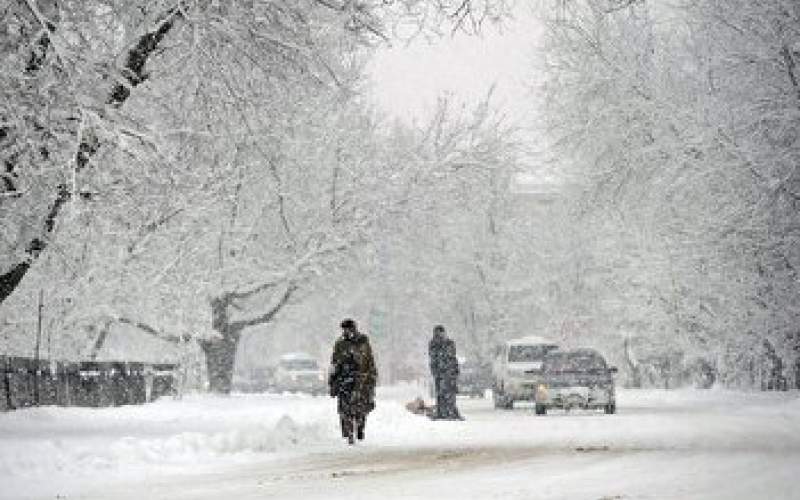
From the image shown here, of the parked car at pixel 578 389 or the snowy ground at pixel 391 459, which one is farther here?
the parked car at pixel 578 389

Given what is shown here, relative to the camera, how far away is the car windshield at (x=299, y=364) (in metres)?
67.9

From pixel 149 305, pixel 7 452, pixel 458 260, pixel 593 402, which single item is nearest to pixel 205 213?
pixel 149 305

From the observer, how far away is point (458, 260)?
76250 mm

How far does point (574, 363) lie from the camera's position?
119 feet

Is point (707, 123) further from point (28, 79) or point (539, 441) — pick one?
point (28, 79)

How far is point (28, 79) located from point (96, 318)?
65.0 feet

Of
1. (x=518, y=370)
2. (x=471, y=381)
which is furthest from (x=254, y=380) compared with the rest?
(x=518, y=370)

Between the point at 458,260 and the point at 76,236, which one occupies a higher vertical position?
the point at 458,260

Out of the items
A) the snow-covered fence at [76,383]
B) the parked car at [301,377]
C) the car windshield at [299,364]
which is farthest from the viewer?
the car windshield at [299,364]

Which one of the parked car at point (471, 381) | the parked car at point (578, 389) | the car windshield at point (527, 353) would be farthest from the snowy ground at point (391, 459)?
the parked car at point (471, 381)

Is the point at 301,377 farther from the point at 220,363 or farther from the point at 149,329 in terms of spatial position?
the point at 149,329

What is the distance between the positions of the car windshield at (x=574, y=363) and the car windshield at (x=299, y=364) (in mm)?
31956

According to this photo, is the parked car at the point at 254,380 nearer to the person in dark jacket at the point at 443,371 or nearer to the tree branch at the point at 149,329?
the tree branch at the point at 149,329

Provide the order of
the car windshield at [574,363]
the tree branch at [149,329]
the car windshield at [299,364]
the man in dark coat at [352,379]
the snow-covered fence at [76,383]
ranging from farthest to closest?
1. the car windshield at [299,364]
2. the tree branch at [149,329]
3. the car windshield at [574,363]
4. the snow-covered fence at [76,383]
5. the man in dark coat at [352,379]
